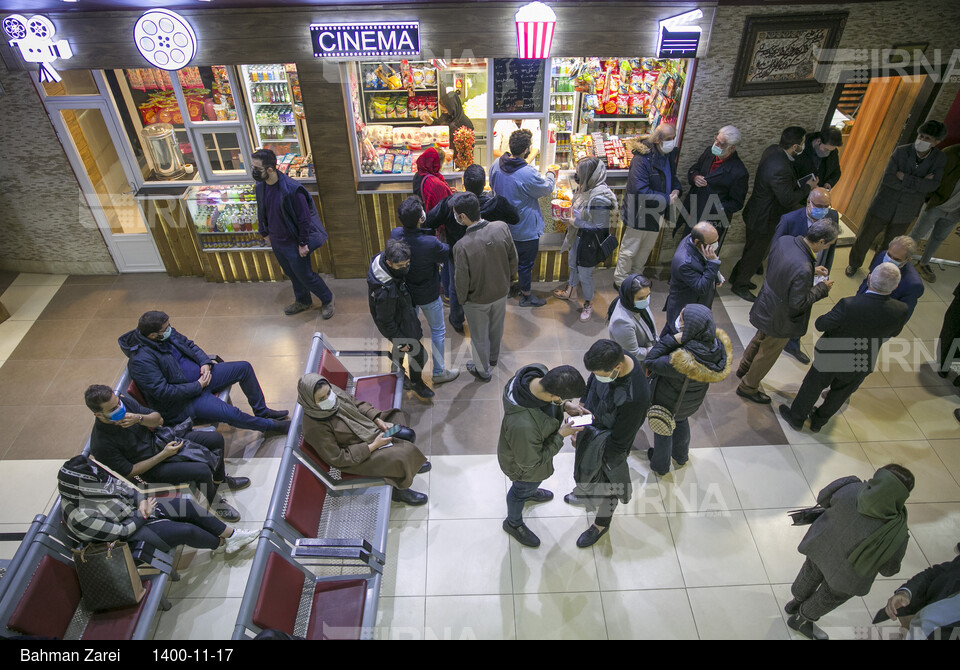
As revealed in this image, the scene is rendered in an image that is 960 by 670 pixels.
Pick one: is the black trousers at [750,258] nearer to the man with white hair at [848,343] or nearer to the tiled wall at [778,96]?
the tiled wall at [778,96]

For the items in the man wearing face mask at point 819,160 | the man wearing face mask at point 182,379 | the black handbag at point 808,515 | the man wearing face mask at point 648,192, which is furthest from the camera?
the man wearing face mask at point 819,160

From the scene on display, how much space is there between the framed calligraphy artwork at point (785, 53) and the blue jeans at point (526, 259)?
2614mm

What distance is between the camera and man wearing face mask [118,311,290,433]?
4.58m

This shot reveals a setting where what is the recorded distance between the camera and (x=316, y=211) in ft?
20.8

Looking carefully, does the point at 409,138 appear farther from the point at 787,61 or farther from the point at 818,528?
the point at 818,528

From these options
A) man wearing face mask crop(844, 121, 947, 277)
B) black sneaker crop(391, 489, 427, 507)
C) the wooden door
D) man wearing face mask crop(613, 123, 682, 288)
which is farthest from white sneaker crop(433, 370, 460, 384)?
the wooden door

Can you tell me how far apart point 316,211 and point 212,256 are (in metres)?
1.66

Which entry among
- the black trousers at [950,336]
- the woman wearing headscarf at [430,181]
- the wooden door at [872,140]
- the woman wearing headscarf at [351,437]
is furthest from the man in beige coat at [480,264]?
the wooden door at [872,140]

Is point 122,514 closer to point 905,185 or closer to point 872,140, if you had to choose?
point 905,185

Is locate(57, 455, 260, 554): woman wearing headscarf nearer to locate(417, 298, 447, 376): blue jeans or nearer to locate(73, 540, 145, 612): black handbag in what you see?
locate(73, 540, 145, 612): black handbag

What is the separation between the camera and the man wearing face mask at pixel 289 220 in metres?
5.90

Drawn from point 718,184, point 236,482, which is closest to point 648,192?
point 718,184

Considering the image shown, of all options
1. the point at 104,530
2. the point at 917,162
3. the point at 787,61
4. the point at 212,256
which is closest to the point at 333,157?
the point at 212,256

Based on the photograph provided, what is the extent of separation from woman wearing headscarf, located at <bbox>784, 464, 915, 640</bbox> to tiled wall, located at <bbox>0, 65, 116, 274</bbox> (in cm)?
785
